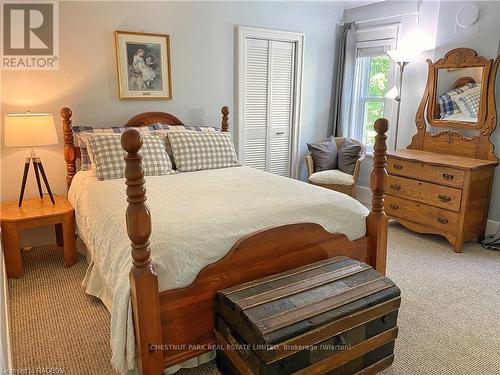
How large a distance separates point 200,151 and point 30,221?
1.40 m

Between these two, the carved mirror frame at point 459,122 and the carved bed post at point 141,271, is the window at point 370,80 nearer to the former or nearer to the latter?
the carved mirror frame at point 459,122

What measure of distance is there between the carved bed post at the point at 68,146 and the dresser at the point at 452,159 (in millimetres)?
2997

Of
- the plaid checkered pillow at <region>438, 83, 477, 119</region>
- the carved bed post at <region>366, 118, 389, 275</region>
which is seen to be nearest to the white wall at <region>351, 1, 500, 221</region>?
the plaid checkered pillow at <region>438, 83, 477, 119</region>

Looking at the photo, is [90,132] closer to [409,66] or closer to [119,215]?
[119,215]

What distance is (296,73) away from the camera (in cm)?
461

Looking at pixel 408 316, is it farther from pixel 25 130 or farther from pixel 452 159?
pixel 25 130

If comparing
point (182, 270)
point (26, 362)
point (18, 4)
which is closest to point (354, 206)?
point (182, 270)

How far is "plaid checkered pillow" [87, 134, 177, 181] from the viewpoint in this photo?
294 cm

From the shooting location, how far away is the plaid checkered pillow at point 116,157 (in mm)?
2938

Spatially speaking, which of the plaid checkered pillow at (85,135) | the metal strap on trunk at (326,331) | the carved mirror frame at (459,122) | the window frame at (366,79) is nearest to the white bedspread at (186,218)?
the plaid checkered pillow at (85,135)

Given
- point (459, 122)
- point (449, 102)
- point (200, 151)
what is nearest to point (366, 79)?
point (449, 102)

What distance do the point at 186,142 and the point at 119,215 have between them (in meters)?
1.31

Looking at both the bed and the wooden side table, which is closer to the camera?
the bed

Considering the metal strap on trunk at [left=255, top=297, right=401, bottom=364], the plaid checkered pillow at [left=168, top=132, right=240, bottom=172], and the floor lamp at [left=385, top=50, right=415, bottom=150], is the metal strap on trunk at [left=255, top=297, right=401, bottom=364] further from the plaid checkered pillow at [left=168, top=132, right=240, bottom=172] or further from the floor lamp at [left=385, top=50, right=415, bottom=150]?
the floor lamp at [left=385, top=50, right=415, bottom=150]
